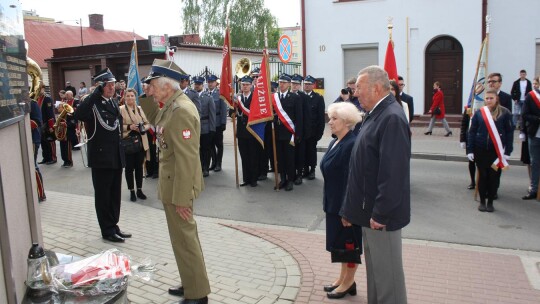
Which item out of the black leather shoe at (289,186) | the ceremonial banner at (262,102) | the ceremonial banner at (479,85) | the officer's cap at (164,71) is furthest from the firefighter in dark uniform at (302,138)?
the officer's cap at (164,71)

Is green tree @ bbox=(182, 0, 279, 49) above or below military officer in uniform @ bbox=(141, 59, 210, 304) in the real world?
above

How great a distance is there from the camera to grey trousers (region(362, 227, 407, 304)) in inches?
147

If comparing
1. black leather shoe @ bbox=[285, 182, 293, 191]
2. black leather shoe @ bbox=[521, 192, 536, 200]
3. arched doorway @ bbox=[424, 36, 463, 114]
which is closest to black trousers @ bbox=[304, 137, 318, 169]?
black leather shoe @ bbox=[285, 182, 293, 191]

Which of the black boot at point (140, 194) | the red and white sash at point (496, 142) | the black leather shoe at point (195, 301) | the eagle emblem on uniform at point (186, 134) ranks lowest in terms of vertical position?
the black boot at point (140, 194)

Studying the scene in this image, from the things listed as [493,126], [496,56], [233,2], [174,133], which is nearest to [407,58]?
[496,56]

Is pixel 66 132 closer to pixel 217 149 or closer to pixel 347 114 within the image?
pixel 217 149

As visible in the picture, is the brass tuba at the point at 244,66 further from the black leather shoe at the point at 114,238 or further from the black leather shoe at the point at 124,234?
the black leather shoe at the point at 114,238

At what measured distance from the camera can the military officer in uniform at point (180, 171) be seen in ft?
13.7

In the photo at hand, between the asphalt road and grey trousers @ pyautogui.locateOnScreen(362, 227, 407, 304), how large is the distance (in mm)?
3062

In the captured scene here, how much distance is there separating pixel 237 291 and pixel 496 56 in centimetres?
1586

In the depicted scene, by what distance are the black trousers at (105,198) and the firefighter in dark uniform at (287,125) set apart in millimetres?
4015

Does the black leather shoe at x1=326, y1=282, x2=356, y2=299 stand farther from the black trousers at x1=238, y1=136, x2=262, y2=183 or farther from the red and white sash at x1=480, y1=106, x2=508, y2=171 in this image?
the black trousers at x1=238, y1=136, x2=262, y2=183

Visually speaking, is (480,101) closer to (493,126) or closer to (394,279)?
(493,126)

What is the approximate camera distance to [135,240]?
6387 mm
